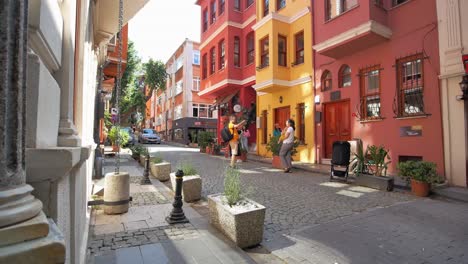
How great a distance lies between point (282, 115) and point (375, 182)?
26.5ft

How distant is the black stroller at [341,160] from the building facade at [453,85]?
2.71 metres

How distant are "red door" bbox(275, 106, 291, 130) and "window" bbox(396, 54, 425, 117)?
19.3ft

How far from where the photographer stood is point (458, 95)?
25.3 feet

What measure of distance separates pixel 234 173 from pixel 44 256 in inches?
140

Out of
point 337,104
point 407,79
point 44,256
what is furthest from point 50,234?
point 337,104

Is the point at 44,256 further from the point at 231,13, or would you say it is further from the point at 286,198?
the point at 231,13

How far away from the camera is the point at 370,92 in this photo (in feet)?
34.1

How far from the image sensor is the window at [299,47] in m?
14.2

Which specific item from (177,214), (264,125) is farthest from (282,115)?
(177,214)

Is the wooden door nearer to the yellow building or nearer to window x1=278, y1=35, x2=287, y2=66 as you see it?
the yellow building

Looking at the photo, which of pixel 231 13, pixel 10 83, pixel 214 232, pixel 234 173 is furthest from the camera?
pixel 231 13

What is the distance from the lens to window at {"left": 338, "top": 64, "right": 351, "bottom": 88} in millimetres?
11414

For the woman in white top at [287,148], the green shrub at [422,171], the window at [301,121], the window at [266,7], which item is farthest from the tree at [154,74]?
the green shrub at [422,171]

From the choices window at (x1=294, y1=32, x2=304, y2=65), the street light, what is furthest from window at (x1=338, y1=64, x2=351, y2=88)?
the street light
